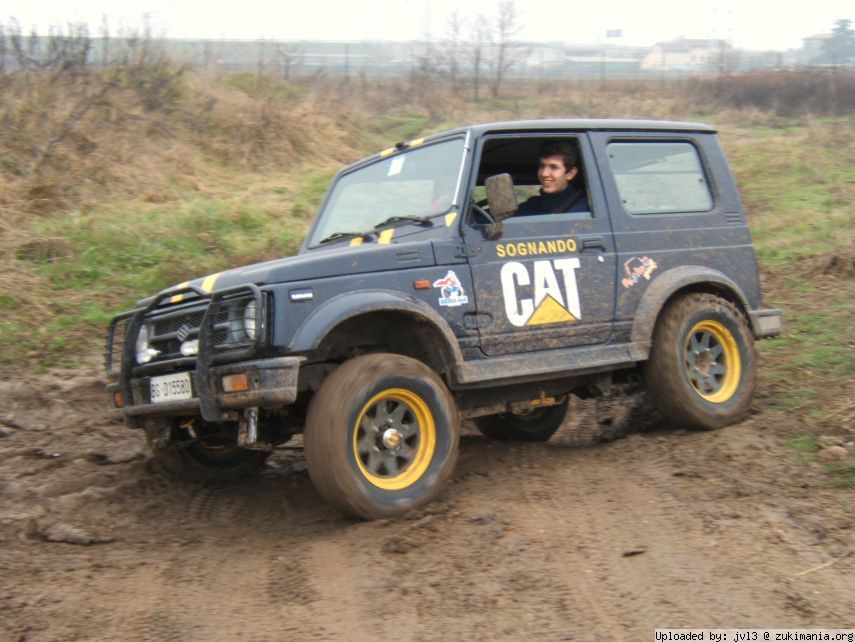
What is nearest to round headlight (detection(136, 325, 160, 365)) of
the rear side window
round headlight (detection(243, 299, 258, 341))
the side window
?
round headlight (detection(243, 299, 258, 341))

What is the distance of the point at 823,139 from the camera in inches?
669

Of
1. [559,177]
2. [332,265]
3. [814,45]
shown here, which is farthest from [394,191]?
[814,45]

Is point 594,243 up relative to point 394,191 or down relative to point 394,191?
down

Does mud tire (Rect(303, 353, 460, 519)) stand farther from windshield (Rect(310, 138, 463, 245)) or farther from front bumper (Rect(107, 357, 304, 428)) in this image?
windshield (Rect(310, 138, 463, 245))

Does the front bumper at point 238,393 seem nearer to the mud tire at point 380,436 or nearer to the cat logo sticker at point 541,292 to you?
the mud tire at point 380,436

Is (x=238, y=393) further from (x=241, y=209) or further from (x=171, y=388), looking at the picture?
(x=241, y=209)

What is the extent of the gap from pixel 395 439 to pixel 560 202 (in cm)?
203

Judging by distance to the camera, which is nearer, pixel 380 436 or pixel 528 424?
pixel 380 436

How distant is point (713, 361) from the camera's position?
627cm

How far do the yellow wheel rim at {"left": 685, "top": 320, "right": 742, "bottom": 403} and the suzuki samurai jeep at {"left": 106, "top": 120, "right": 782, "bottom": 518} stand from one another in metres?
0.01

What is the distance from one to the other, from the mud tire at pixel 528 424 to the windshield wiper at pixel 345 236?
5.98 feet

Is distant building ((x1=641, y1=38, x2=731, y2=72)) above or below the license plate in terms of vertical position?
above

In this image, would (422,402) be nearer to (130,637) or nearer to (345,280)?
(345,280)

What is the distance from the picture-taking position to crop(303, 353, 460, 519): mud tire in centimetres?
449
